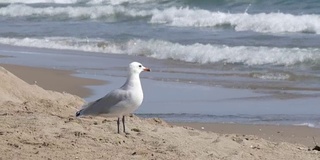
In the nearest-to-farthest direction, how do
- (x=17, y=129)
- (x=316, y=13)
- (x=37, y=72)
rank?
(x=17, y=129)
(x=37, y=72)
(x=316, y=13)

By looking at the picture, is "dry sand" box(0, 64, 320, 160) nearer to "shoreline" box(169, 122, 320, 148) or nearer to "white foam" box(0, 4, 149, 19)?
"shoreline" box(169, 122, 320, 148)

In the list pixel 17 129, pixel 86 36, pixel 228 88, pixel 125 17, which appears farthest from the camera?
pixel 125 17

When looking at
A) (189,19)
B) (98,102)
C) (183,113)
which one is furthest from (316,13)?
(98,102)

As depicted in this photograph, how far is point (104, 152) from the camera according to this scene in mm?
6496

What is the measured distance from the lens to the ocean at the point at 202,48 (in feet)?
36.6

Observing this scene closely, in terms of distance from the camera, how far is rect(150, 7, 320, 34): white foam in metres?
22.2

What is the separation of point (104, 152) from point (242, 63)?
33.7ft

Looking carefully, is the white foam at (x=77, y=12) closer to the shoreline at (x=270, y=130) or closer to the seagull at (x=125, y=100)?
the shoreline at (x=270, y=130)

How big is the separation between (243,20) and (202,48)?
20.3 feet

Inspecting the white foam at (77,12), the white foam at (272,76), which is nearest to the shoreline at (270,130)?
the white foam at (272,76)

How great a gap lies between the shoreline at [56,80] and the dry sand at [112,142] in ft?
12.6

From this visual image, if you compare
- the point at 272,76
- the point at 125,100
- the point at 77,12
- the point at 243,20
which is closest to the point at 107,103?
the point at 125,100

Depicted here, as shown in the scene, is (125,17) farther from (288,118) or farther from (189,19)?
(288,118)

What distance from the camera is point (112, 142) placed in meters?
6.88
